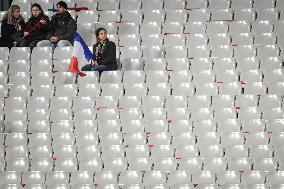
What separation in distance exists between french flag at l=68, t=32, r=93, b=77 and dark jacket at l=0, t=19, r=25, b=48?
65cm

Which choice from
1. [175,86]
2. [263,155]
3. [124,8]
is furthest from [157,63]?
[263,155]

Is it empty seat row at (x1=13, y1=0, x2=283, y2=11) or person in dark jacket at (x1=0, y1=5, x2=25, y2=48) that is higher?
empty seat row at (x1=13, y1=0, x2=283, y2=11)

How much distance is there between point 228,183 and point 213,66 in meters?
1.41

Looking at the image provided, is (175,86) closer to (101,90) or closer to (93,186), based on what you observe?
(101,90)

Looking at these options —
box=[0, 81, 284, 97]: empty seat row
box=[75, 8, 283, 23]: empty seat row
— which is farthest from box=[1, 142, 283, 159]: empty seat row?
box=[75, 8, 283, 23]: empty seat row

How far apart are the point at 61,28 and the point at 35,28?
0.90 feet

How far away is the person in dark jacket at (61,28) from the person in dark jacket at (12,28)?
23 centimetres

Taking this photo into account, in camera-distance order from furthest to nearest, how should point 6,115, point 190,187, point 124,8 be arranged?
point 124,8
point 6,115
point 190,187

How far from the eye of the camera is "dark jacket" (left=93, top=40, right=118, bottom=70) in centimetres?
753

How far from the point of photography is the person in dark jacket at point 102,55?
7.53 m

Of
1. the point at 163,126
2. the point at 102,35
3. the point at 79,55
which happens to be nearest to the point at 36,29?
the point at 79,55

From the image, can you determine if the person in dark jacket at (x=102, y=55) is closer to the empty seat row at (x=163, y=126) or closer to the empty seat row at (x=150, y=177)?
the empty seat row at (x=163, y=126)

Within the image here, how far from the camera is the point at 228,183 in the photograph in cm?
677

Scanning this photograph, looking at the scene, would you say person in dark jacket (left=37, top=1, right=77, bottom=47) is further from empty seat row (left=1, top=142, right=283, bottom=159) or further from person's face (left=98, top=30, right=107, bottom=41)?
empty seat row (left=1, top=142, right=283, bottom=159)
